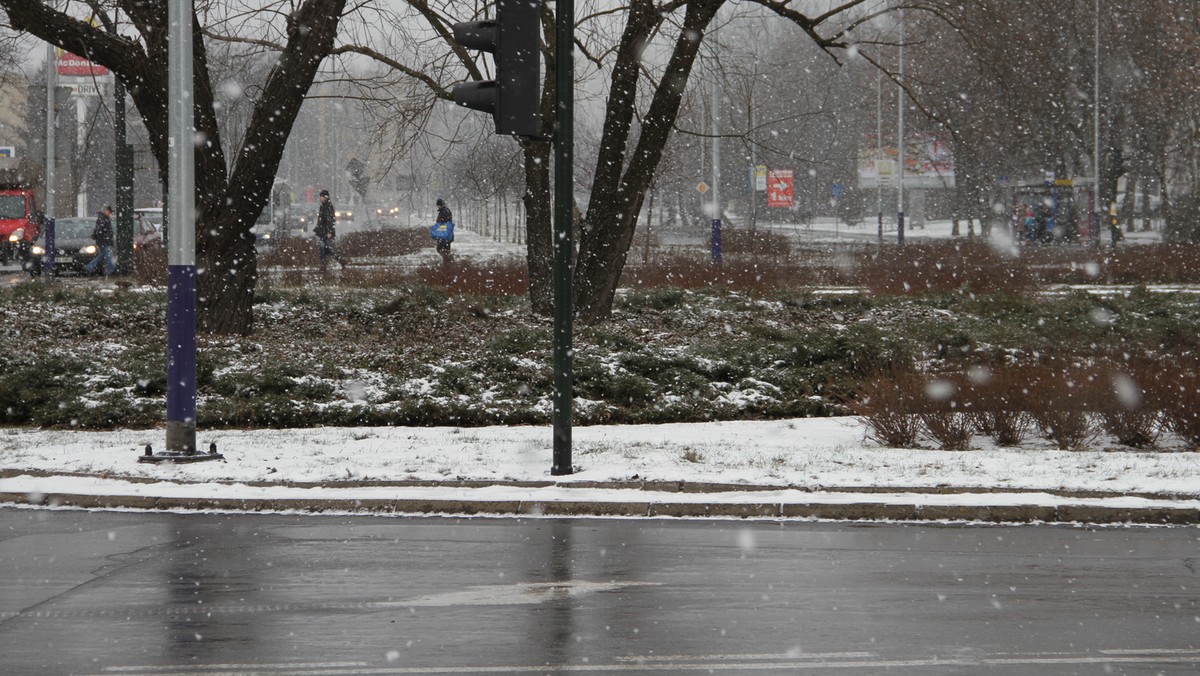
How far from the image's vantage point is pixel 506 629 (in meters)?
6.05

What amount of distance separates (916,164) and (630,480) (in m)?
66.3

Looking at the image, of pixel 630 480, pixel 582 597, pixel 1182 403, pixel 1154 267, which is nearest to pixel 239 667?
pixel 582 597

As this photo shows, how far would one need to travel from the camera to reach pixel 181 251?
10320 millimetres

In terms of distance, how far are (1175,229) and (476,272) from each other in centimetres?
3380

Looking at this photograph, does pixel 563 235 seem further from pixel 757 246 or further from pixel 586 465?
pixel 757 246

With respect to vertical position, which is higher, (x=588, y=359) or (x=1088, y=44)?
(x=1088, y=44)

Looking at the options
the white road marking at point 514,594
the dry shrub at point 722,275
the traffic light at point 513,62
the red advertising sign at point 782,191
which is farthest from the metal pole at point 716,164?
the white road marking at point 514,594

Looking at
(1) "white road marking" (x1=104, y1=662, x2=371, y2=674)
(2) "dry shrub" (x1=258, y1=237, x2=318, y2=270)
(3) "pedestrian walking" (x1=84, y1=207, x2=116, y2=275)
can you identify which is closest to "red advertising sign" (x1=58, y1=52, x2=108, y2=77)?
(3) "pedestrian walking" (x1=84, y1=207, x2=116, y2=275)

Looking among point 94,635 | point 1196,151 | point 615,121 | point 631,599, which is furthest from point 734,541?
point 1196,151

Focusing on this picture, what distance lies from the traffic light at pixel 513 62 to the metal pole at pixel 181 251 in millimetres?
2285

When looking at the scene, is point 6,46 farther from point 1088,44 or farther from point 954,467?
point 1088,44

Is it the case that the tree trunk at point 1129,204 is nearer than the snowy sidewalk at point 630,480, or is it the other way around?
the snowy sidewalk at point 630,480

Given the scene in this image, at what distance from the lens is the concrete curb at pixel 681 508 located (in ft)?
28.7

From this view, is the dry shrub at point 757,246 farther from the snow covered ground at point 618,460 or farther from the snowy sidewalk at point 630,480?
the snowy sidewalk at point 630,480
